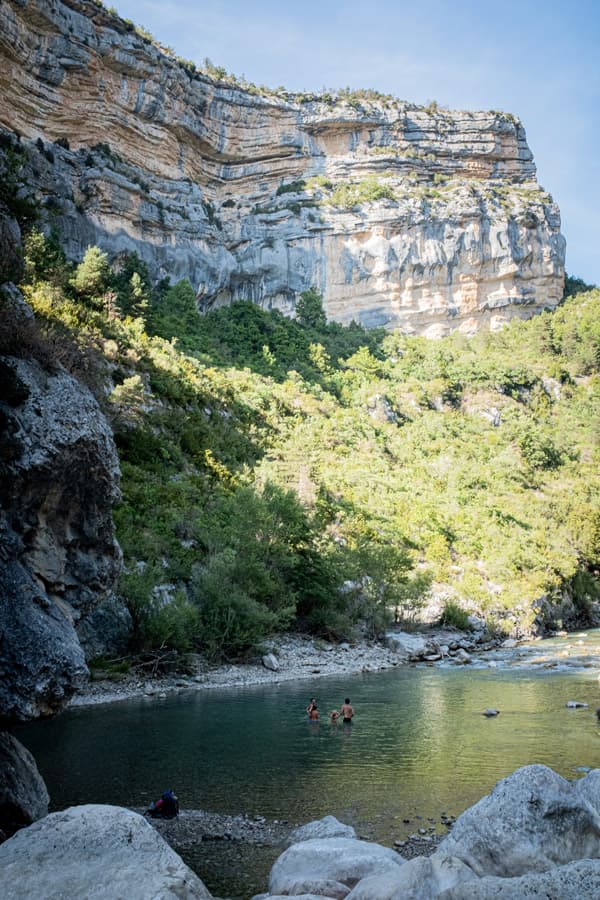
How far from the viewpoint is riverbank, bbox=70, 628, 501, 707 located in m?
24.1

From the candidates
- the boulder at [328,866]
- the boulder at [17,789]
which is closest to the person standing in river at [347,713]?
the boulder at [328,866]

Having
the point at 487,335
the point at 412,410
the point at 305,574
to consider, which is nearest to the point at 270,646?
the point at 305,574

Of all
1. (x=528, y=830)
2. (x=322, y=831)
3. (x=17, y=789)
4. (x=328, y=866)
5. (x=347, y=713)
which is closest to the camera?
(x=528, y=830)

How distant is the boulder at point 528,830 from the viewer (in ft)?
27.5

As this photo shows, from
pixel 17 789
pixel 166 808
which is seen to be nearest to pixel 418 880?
pixel 17 789

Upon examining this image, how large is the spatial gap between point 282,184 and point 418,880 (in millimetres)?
95932

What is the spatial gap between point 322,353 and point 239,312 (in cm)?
1054

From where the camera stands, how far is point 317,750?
17.2 m

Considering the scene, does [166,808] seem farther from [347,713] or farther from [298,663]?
[298,663]

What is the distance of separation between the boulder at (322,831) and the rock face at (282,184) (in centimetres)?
6368

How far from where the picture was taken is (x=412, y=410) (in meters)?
70.2

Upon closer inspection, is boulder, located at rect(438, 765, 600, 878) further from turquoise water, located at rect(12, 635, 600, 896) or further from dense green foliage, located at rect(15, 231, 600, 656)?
dense green foliage, located at rect(15, 231, 600, 656)

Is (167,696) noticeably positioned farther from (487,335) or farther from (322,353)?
(487,335)

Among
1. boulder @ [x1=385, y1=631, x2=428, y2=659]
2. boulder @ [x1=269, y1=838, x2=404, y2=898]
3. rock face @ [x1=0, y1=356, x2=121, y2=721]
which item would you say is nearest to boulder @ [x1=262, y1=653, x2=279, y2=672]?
boulder @ [x1=385, y1=631, x2=428, y2=659]
